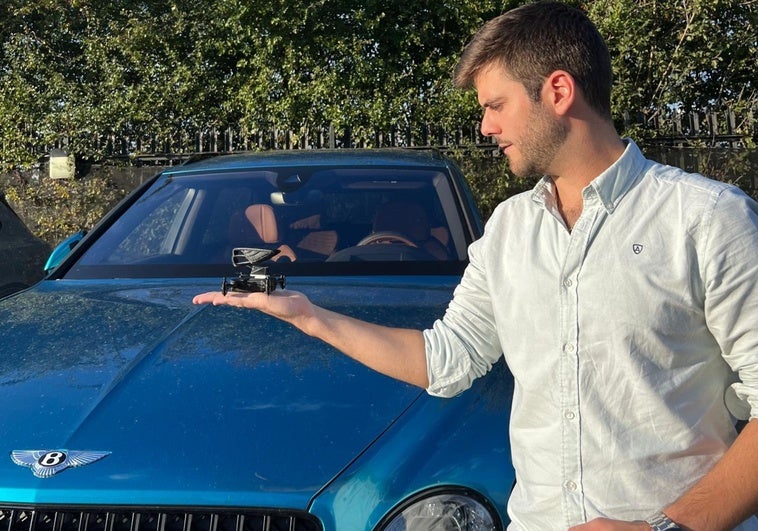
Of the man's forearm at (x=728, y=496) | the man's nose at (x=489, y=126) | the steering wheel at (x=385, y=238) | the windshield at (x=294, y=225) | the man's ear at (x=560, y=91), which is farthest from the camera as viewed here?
the steering wheel at (x=385, y=238)

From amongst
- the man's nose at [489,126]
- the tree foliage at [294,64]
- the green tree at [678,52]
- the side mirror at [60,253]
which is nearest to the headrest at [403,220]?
the side mirror at [60,253]

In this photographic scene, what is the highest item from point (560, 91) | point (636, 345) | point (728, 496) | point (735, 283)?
point (560, 91)

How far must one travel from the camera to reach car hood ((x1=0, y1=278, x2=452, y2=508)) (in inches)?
73.0

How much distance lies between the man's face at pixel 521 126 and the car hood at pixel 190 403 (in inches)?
25.6

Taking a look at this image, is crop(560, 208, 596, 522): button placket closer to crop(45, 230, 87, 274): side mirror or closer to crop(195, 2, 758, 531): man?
crop(195, 2, 758, 531): man

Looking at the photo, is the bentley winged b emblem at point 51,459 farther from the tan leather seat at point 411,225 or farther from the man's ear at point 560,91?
the tan leather seat at point 411,225

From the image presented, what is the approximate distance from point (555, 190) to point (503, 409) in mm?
583

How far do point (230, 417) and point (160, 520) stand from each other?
288 mm

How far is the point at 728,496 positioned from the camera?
151 centimetres

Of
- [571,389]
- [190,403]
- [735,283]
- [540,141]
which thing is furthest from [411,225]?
[735,283]

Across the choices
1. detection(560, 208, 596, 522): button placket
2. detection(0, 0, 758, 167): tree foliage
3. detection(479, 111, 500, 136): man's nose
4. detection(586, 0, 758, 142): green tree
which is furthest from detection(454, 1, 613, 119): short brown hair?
detection(586, 0, 758, 142): green tree

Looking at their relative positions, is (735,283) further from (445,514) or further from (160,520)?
(160,520)

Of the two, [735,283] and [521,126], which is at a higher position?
[521,126]

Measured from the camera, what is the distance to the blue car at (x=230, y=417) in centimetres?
184
